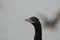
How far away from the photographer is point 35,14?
1.60 metres

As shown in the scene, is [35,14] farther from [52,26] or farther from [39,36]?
[39,36]

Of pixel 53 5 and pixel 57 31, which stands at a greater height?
pixel 53 5

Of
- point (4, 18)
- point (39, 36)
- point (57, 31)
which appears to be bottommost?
point (39, 36)

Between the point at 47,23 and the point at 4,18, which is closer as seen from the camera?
the point at 47,23

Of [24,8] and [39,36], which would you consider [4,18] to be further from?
[39,36]

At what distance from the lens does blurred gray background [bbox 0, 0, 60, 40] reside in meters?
1.59

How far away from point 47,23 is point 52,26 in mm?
78

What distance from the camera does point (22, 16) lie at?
5.38 feet

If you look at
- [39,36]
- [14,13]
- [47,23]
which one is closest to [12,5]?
[14,13]

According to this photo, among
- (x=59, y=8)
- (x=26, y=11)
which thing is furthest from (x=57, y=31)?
(x=26, y=11)

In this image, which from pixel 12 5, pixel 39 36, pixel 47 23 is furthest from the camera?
pixel 12 5

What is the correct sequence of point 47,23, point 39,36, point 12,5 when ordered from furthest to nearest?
point 12,5 < point 47,23 < point 39,36

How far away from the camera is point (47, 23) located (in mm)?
1554

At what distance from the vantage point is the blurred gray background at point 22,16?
5.22 feet
